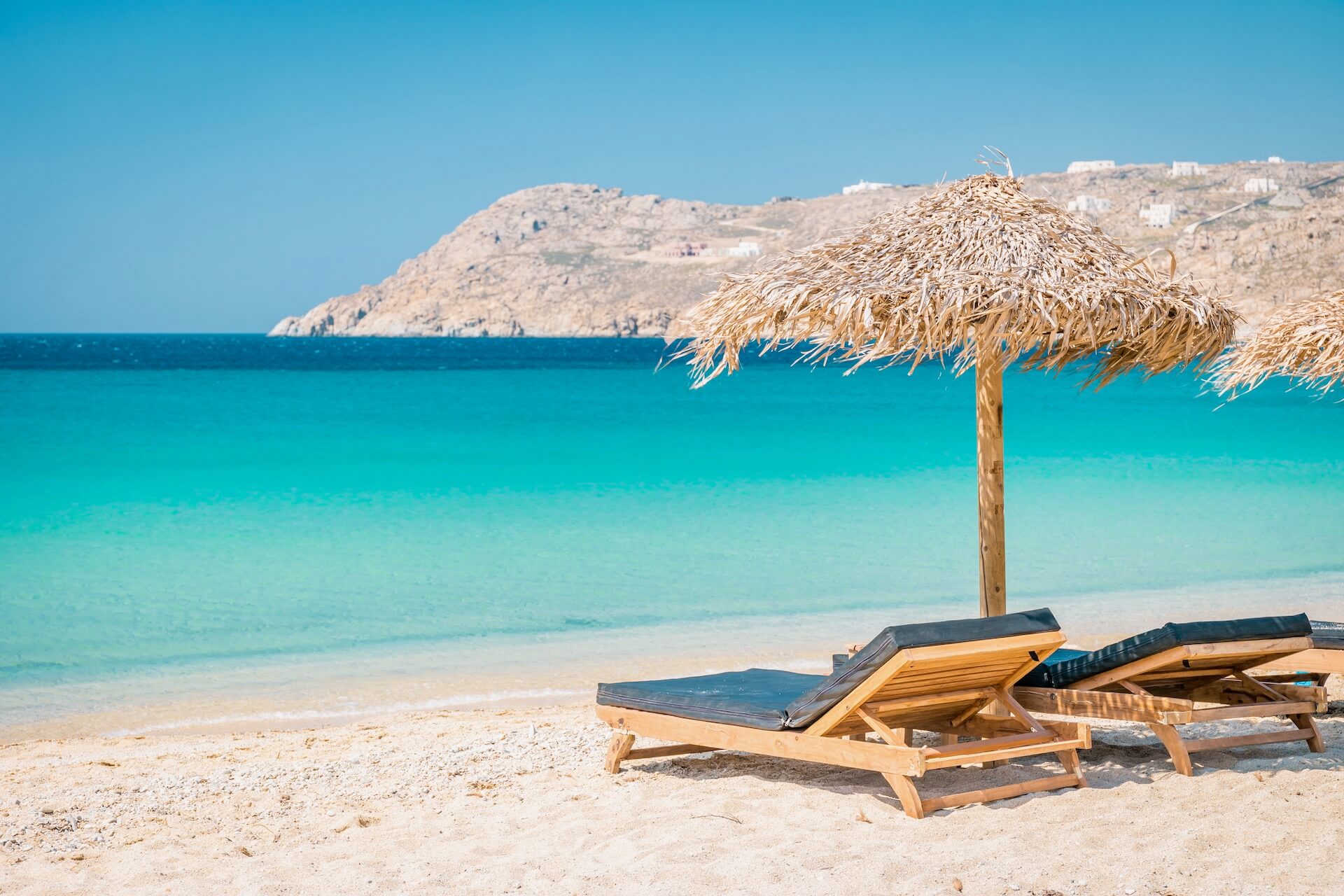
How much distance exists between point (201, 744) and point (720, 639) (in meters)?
3.23

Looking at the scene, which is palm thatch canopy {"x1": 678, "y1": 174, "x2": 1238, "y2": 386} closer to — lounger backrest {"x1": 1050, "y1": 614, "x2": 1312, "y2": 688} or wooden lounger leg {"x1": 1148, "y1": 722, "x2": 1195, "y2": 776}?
lounger backrest {"x1": 1050, "y1": 614, "x2": 1312, "y2": 688}

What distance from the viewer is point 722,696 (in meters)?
3.86

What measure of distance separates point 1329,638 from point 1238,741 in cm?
74

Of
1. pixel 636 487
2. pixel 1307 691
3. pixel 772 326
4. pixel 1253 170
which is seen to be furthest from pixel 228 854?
pixel 1253 170

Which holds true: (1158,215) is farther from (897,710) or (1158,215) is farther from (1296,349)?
(897,710)

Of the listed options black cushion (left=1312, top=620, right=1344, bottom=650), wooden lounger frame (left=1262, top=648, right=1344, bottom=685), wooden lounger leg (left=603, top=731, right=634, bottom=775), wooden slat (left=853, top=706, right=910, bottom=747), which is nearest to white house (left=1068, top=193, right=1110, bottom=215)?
black cushion (left=1312, top=620, right=1344, bottom=650)

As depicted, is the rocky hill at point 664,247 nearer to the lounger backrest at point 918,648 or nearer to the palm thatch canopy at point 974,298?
the palm thatch canopy at point 974,298

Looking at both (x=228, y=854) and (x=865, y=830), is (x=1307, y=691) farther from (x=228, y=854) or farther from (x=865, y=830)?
(x=228, y=854)

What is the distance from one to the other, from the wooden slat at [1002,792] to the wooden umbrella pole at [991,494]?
2.37ft

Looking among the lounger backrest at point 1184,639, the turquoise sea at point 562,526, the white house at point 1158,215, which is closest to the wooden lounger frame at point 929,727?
the lounger backrest at point 1184,639

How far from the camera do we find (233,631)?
7.37 m

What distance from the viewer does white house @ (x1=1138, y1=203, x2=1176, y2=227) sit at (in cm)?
6256

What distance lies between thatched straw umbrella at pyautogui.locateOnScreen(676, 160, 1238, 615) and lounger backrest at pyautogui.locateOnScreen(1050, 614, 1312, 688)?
1.55 feet

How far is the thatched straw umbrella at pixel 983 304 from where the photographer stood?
12.3ft
